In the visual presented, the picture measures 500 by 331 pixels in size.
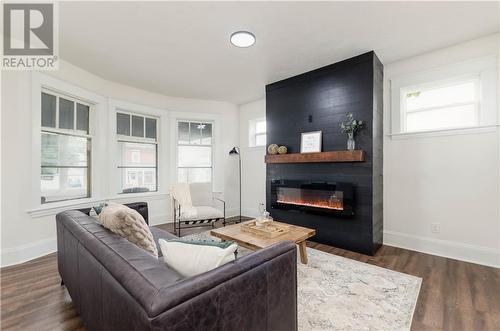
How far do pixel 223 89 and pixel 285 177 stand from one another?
6.96 feet

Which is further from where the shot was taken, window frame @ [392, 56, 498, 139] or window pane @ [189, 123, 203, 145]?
window pane @ [189, 123, 203, 145]

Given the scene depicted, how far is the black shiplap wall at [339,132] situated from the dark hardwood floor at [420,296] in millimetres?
449

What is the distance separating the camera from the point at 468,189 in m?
2.77

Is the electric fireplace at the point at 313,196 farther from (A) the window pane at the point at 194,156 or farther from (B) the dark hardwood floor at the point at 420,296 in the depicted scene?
(A) the window pane at the point at 194,156

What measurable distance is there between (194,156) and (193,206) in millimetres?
1361

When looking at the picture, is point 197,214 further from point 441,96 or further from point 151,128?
point 441,96

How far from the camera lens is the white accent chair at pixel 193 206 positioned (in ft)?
11.9

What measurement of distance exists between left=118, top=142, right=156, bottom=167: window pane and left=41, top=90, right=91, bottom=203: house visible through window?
56 cm

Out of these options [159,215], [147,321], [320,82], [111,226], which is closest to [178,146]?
[159,215]

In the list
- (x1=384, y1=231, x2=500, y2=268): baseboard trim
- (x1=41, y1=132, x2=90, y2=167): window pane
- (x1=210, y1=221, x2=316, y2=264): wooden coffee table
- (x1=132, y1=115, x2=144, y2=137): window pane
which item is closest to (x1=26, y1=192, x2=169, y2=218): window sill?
(x1=41, y1=132, x2=90, y2=167): window pane

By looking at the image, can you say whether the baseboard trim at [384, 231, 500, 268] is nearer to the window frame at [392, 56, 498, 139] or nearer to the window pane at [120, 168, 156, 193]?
the window frame at [392, 56, 498, 139]

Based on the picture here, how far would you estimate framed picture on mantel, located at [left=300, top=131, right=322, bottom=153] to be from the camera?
350 centimetres

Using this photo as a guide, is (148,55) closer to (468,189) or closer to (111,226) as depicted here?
(111,226)

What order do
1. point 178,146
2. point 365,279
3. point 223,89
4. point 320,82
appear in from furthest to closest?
point 178,146 → point 223,89 → point 320,82 → point 365,279
